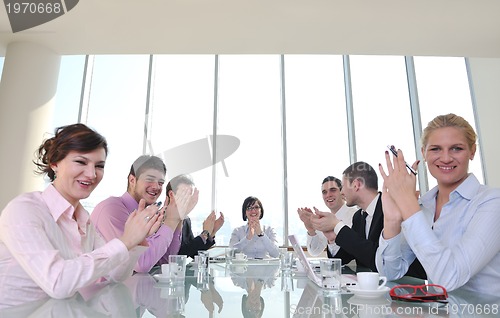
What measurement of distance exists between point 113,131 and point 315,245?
331cm

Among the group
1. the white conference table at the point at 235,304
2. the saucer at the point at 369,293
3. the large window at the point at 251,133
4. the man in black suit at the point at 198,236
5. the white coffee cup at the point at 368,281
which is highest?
the large window at the point at 251,133

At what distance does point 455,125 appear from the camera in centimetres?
135

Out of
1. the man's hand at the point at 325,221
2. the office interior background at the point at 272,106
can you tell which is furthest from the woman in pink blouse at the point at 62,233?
the office interior background at the point at 272,106

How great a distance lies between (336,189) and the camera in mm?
3416

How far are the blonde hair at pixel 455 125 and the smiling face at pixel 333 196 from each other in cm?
202

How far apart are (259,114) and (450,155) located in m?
3.93

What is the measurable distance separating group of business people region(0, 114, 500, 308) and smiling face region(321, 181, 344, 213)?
5.41 ft

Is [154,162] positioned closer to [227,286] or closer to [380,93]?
[227,286]

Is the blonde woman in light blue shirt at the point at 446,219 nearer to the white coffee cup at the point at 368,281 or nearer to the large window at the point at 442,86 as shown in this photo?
the white coffee cup at the point at 368,281

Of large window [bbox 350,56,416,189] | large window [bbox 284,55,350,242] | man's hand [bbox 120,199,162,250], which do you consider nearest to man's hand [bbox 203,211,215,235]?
man's hand [bbox 120,199,162,250]

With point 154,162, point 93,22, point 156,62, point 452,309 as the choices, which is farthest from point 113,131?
point 452,309

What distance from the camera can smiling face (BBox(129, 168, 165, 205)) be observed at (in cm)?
213

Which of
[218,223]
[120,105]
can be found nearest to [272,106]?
[120,105]

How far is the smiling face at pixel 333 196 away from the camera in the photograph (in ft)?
11.1
